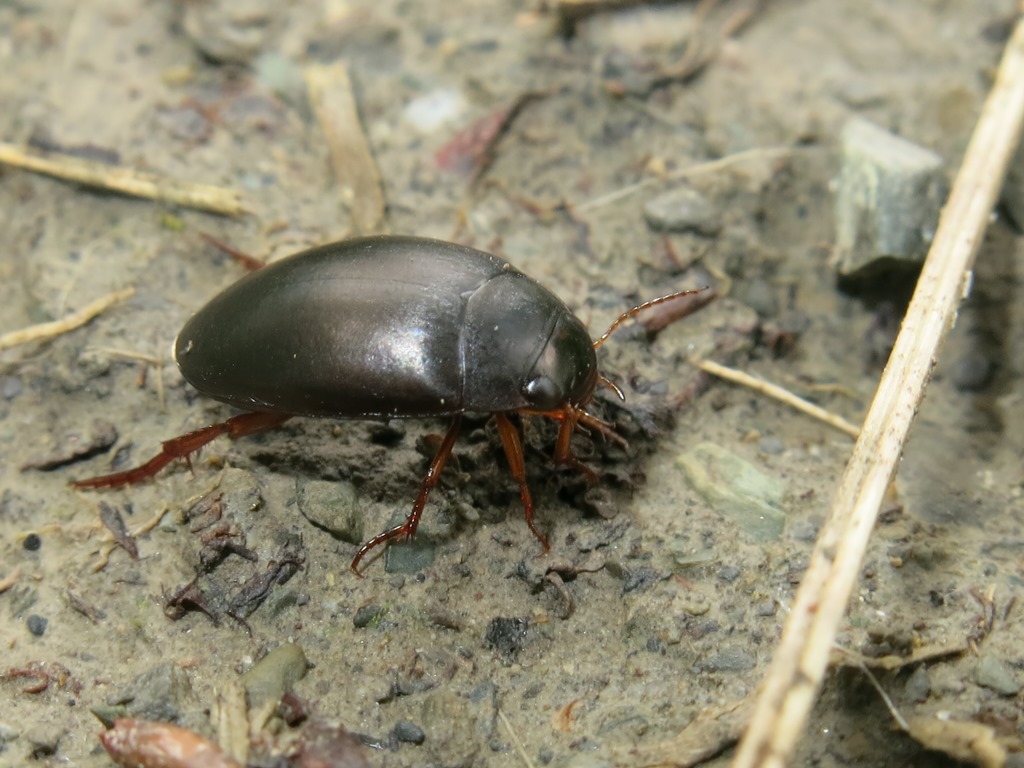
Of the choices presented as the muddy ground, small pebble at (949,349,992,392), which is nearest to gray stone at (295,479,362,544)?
the muddy ground

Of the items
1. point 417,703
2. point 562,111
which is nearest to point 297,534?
point 417,703

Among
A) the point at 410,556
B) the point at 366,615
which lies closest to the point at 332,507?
the point at 410,556

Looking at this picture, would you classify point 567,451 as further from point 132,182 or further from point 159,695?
point 132,182

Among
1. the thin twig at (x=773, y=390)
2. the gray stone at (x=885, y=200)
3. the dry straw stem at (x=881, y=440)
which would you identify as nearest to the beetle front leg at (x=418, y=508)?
the thin twig at (x=773, y=390)

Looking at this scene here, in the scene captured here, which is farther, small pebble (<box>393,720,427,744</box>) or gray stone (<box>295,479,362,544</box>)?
gray stone (<box>295,479,362,544</box>)

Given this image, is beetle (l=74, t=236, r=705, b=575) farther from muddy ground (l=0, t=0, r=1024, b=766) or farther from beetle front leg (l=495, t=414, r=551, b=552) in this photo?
muddy ground (l=0, t=0, r=1024, b=766)
